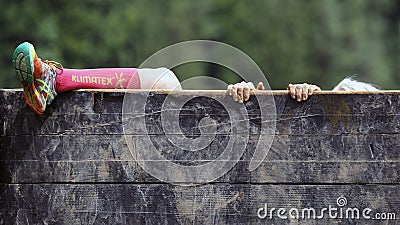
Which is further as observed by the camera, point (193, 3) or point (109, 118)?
point (193, 3)

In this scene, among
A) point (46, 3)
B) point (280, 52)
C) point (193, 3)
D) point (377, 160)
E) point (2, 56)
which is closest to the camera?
point (377, 160)

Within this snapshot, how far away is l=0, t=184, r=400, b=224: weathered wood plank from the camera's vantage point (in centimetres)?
287

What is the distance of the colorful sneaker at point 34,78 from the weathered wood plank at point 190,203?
268mm

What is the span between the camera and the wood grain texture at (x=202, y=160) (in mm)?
2875

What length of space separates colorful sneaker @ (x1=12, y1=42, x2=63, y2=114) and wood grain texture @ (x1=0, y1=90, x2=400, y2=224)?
0.21 feet

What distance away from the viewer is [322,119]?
2.89 m

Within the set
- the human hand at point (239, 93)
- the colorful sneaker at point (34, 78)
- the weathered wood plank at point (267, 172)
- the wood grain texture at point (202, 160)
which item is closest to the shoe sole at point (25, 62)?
the colorful sneaker at point (34, 78)

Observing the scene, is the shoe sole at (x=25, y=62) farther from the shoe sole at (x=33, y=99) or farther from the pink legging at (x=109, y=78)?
the pink legging at (x=109, y=78)

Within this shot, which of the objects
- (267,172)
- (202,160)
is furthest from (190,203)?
(267,172)

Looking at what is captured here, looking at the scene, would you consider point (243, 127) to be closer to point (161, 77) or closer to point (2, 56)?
point (161, 77)

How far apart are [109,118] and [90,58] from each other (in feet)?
33.2

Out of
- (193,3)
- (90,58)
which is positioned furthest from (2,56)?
(193,3)

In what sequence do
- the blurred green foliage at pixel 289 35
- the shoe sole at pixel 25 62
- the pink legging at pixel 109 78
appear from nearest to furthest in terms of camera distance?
1. the shoe sole at pixel 25 62
2. the pink legging at pixel 109 78
3. the blurred green foliage at pixel 289 35

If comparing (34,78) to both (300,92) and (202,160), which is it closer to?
(202,160)
